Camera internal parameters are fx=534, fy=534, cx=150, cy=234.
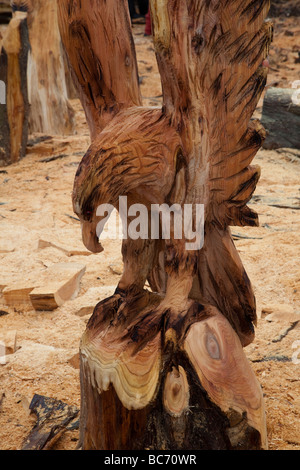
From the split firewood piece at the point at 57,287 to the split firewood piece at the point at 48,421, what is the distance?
88 centimetres

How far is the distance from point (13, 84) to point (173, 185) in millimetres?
3975

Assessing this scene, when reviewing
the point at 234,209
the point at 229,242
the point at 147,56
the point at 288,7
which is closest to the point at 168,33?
the point at 234,209

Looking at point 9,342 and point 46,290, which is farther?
point 46,290

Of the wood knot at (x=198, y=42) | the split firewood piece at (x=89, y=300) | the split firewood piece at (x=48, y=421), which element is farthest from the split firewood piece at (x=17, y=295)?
the wood knot at (x=198, y=42)

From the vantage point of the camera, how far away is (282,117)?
5.40 m

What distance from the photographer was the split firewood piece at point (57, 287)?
2875 mm

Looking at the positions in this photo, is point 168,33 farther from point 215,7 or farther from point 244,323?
point 244,323

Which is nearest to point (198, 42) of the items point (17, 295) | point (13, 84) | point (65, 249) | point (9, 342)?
point (9, 342)

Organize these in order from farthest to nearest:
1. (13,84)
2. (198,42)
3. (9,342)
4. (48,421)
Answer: (13,84) → (9,342) → (48,421) → (198,42)

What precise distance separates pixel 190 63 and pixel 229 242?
60 cm

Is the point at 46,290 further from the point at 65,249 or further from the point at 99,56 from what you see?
the point at 99,56
